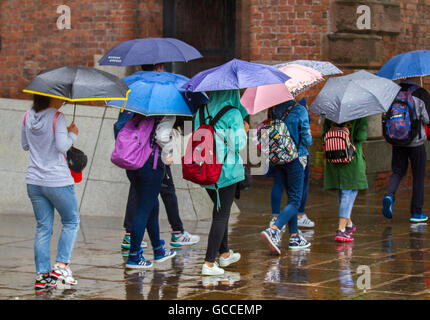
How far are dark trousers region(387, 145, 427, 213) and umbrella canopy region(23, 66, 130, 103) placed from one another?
459cm

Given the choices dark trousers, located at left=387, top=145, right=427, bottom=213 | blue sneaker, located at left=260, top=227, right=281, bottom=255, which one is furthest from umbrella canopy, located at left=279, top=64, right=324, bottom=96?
dark trousers, located at left=387, top=145, right=427, bottom=213

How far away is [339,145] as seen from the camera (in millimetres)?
8945

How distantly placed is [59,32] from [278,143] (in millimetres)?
7579

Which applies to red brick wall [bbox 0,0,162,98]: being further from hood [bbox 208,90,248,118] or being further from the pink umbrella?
hood [bbox 208,90,248,118]

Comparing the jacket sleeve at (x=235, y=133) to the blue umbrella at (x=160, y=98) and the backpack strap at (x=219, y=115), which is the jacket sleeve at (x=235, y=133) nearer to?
the backpack strap at (x=219, y=115)

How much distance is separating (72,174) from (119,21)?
7.30m

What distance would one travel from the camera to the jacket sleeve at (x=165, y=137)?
24.2ft

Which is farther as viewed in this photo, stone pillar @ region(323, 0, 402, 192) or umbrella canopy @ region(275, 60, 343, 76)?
stone pillar @ region(323, 0, 402, 192)

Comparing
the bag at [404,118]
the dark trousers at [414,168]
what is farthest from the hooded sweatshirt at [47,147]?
the dark trousers at [414,168]

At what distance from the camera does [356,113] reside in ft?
28.6

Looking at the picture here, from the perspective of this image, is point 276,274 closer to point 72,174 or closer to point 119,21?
A: point 72,174

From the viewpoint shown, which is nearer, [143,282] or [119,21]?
[143,282]

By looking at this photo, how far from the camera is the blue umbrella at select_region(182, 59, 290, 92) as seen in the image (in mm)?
6988
